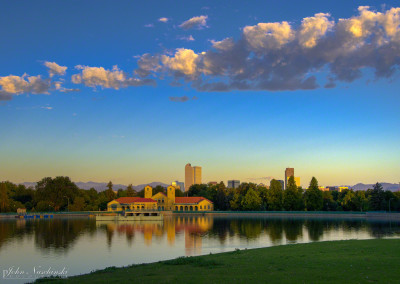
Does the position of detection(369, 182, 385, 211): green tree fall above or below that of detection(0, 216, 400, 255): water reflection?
above

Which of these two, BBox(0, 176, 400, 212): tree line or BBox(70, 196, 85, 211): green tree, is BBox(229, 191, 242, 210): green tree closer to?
BBox(0, 176, 400, 212): tree line

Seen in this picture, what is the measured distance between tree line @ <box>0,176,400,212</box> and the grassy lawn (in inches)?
3136

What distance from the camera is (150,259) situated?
32688mm

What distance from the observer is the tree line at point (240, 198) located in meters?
99.5

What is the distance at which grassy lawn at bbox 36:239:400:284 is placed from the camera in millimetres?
15789

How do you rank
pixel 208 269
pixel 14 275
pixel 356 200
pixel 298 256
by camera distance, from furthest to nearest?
pixel 356 200 → pixel 14 275 → pixel 298 256 → pixel 208 269

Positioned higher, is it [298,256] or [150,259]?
[298,256]

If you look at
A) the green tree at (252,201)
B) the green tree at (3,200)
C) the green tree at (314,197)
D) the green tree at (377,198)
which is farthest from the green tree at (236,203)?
the green tree at (3,200)

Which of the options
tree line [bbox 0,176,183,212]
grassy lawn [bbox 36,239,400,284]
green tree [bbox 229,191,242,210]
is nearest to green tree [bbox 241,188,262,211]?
green tree [bbox 229,191,242,210]

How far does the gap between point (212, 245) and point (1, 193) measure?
94.9 m

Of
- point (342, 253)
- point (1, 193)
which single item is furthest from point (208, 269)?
point (1, 193)

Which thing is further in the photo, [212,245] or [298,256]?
[212,245]

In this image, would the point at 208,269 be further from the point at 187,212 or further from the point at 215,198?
the point at 215,198

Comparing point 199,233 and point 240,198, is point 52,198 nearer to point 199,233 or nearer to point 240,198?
point 240,198
